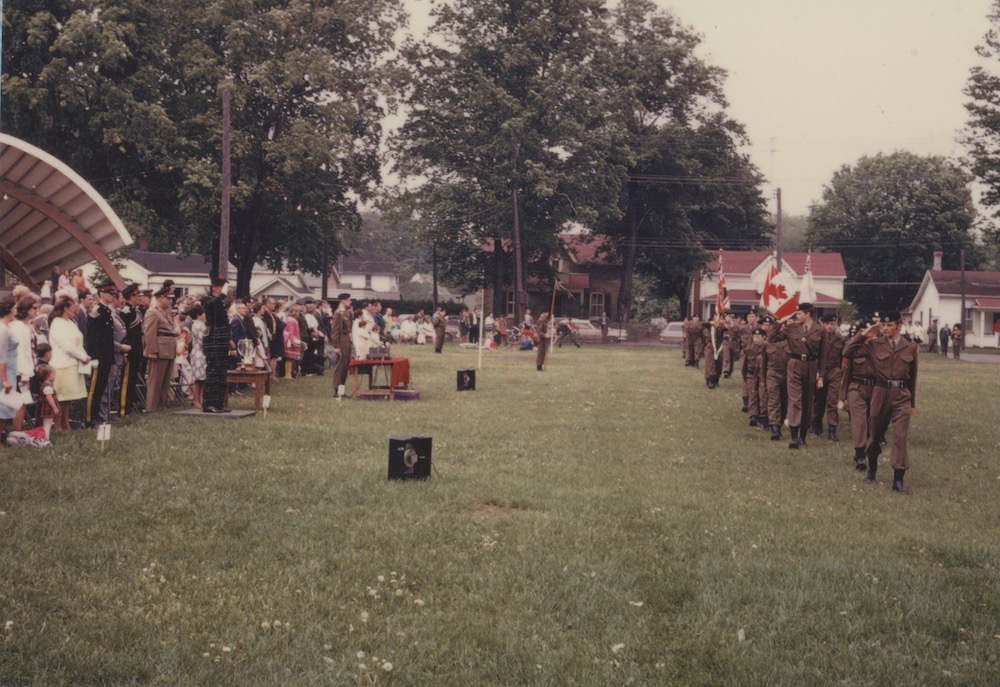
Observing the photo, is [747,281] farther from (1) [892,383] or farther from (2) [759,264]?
(1) [892,383]

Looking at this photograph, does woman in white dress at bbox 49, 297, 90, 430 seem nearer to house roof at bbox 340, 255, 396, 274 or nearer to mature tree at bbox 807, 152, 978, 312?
mature tree at bbox 807, 152, 978, 312

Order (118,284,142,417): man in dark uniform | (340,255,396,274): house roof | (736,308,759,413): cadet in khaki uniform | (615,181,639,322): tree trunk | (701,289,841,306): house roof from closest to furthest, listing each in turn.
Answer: (118,284,142,417): man in dark uniform
(736,308,759,413): cadet in khaki uniform
(615,181,639,322): tree trunk
(701,289,841,306): house roof
(340,255,396,274): house roof

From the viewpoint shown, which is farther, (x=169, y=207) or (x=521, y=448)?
(x=169, y=207)

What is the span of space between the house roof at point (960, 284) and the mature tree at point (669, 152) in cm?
1558

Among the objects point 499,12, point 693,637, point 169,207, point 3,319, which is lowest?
point 693,637

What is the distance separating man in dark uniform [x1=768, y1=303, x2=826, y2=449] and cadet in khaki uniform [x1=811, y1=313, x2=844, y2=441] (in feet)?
0.59

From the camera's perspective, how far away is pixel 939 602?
7215 mm

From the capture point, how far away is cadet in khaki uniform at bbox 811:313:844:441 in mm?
16578

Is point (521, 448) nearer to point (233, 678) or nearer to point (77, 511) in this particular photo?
point (77, 511)

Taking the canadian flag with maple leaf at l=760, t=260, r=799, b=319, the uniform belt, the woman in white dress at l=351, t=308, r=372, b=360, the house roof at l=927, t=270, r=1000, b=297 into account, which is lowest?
the uniform belt

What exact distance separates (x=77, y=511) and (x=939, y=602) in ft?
23.5

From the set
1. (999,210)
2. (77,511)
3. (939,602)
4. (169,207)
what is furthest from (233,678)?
(999,210)

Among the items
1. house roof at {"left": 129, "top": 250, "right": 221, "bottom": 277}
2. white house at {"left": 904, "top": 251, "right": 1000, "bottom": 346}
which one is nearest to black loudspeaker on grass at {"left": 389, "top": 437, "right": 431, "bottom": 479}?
white house at {"left": 904, "top": 251, "right": 1000, "bottom": 346}

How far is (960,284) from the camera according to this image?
7331 centimetres
